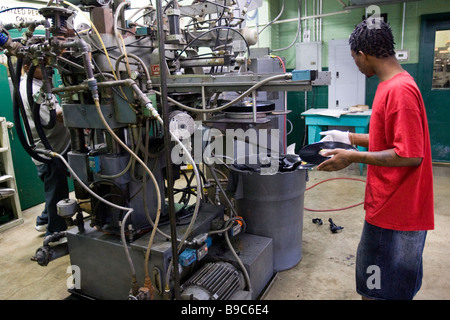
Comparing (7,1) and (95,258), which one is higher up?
(7,1)

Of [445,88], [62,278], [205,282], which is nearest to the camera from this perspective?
[205,282]

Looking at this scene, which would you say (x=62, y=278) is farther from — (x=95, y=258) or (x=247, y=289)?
(x=247, y=289)

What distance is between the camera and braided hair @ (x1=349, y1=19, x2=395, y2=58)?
1.32m

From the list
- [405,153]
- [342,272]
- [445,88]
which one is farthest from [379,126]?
[445,88]

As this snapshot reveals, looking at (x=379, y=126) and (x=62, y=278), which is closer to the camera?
(x=379, y=126)

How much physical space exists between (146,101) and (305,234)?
1.81 metres

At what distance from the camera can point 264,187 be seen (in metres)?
2.07

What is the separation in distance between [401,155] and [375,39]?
446mm

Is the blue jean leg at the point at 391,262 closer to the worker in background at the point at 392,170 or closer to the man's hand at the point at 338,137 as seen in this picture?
the worker in background at the point at 392,170

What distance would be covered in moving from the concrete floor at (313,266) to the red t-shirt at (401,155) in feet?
2.58

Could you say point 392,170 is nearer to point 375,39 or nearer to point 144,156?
point 375,39

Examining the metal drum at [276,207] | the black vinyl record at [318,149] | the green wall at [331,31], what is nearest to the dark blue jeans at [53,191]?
the metal drum at [276,207]

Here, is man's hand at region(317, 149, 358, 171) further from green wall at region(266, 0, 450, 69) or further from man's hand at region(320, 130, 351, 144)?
green wall at region(266, 0, 450, 69)

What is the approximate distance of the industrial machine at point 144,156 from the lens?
1573 millimetres
